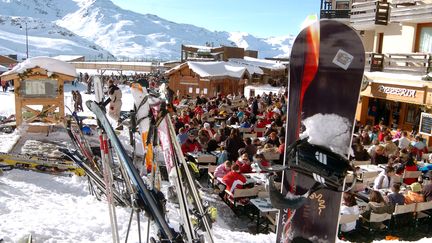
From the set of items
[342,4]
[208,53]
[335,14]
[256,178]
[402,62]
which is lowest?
[256,178]

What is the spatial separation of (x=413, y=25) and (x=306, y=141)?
1519cm

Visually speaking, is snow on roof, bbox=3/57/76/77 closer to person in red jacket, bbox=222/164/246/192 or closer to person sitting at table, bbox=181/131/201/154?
person sitting at table, bbox=181/131/201/154

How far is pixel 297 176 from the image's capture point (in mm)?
3879

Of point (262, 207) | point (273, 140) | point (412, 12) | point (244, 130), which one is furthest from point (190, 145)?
point (412, 12)

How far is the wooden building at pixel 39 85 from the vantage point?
10.4 m

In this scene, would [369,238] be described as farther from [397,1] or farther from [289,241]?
[397,1]

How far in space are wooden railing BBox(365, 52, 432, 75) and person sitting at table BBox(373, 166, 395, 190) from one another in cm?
550

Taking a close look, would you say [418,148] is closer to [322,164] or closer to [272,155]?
[272,155]

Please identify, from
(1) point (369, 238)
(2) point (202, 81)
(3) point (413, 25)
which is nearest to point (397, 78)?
(3) point (413, 25)

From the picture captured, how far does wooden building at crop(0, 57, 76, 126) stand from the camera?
10.4 meters

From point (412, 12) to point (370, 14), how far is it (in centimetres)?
268

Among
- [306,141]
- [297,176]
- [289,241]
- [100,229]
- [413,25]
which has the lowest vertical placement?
[100,229]

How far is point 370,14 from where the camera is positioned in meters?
17.5

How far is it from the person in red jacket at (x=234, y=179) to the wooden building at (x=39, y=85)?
18.4ft
